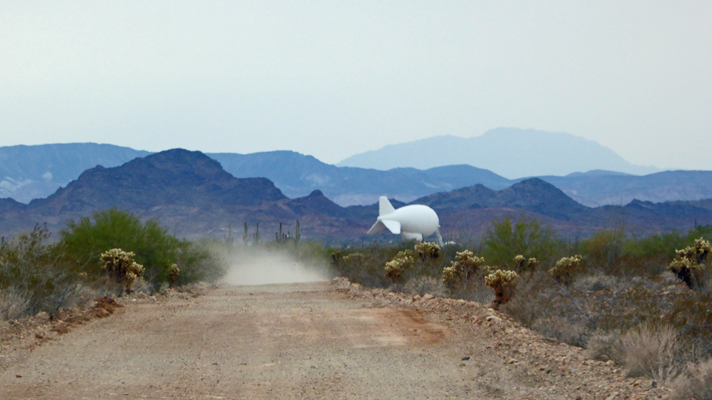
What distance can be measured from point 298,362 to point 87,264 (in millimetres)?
12166

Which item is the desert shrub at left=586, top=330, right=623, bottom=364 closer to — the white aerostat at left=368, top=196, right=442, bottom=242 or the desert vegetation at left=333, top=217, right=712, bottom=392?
the desert vegetation at left=333, top=217, right=712, bottom=392

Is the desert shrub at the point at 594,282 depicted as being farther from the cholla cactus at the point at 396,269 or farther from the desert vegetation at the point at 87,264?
the desert vegetation at the point at 87,264

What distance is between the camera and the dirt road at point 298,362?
8.32 meters

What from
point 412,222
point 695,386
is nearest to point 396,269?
point 695,386

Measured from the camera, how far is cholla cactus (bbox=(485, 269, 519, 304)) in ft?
49.5

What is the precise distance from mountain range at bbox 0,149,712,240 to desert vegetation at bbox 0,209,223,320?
335 feet

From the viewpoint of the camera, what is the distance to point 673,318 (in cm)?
930

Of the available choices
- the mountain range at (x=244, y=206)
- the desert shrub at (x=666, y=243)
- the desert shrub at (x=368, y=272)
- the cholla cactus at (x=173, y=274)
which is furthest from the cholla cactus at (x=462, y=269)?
the mountain range at (x=244, y=206)

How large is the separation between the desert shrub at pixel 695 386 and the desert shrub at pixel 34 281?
420 inches

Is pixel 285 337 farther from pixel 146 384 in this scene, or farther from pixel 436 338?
pixel 146 384

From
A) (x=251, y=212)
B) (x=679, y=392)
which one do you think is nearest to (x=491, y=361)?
(x=679, y=392)

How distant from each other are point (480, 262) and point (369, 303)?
353cm

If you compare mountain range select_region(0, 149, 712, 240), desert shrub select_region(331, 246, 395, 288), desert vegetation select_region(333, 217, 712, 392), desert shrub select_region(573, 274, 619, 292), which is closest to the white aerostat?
desert vegetation select_region(333, 217, 712, 392)

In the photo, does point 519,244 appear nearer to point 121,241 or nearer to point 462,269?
point 462,269
